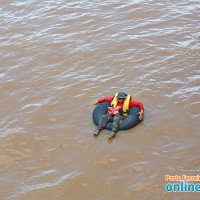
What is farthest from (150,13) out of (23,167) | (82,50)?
(23,167)

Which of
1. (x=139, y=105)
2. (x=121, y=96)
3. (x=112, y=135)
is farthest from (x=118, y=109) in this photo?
(x=112, y=135)

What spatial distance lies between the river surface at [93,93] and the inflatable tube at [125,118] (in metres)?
0.19

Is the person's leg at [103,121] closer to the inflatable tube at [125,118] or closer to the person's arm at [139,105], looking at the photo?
the inflatable tube at [125,118]

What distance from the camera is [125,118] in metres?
9.63

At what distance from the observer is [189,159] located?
26.9ft

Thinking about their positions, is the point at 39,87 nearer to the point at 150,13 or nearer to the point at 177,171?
the point at 177,171

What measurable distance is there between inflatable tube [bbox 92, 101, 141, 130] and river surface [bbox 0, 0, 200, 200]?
188 millimetres

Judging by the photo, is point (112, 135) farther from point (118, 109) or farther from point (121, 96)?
point (121, 96)

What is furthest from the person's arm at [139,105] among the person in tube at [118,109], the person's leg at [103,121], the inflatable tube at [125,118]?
the person's leg at [103,121]

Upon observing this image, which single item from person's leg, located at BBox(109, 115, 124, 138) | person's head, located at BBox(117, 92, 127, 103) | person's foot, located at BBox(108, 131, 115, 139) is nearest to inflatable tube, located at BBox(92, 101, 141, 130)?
person's leg, located at BBox(109, 115, 124, 138)

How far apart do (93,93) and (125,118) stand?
6.50ft

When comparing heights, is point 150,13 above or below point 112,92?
above

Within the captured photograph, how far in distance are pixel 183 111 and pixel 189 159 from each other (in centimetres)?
204

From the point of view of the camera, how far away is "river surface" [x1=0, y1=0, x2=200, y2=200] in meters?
7.96
